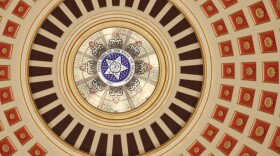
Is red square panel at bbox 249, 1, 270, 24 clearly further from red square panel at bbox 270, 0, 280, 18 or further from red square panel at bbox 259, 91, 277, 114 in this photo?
red square panel at bbox 259, 91, 277, 114

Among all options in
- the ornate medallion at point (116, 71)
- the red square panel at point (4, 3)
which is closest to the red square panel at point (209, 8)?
the ornate medallion at point (116, 71)

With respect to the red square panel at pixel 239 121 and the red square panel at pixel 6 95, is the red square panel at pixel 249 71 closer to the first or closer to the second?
the red square panel at pixel 239 121

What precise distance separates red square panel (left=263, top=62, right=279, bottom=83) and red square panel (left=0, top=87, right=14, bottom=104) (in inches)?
507

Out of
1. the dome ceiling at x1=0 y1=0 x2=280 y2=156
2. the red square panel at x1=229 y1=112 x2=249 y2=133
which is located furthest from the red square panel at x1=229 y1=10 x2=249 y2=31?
the red square panel at x1=229 y1=112 x2=249 y2=133

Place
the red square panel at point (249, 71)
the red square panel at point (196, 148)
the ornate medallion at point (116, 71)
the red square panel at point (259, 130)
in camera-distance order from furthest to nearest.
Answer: the ornate medallion at point (116, 71) → the red square panel at point (196, 148) → the red square panel at point (259, 130) → the red square panel at point (249, 71)

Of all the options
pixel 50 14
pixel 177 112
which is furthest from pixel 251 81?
pixel 50 14

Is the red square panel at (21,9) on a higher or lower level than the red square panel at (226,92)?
higher

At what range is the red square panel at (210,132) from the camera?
55.2 ft

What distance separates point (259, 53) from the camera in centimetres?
1451

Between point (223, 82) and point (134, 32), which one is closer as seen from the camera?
point (223, 82)

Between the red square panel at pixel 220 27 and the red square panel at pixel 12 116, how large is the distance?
1128 centimetres

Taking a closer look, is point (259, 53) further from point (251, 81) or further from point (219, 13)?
point (219, 13)

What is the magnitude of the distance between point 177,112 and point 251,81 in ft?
14.5

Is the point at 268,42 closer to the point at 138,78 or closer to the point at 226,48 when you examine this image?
the point at 226,48
